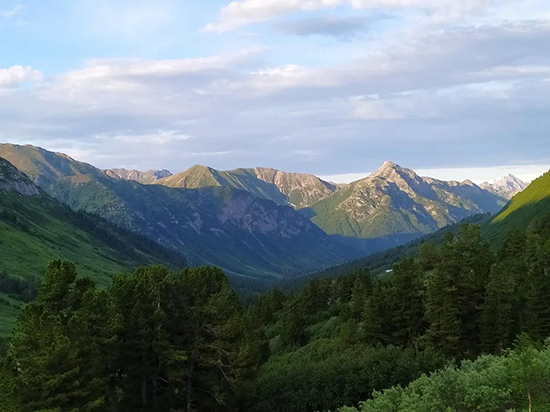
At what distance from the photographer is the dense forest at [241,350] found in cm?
3484

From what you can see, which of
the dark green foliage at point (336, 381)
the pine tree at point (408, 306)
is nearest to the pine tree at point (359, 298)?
the pine tree at point (408, 306)

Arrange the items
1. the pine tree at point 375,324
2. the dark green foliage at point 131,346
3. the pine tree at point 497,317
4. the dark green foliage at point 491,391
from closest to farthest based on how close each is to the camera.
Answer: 1. the dark green foliage at point 491,391
2. the dark green foliage at point 131,346
3. the pine tree at point 497,317
4. the pine tree at point 375,324

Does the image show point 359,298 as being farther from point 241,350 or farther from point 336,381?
point 241,350

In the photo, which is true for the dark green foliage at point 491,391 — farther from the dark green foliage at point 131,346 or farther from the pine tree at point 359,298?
the pine tree at point 359,298

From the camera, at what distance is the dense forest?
3484cm

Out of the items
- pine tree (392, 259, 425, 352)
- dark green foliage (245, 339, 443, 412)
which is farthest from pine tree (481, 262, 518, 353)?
pine tree (392, 259, 425, 352)

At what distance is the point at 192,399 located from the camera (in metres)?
52.9

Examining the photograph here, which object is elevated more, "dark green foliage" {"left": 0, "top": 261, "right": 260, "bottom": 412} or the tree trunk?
"dark green foliage" {"left": 0, "top": 261, "right": 260, "bottom": 412}

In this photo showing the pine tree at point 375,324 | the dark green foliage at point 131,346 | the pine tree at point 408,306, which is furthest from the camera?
the pine tree at point 375,324

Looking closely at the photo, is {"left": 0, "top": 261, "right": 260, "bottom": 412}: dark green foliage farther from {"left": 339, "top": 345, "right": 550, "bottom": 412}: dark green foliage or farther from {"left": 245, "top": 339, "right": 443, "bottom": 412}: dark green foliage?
{"left": 339, "top": 345, "right": 550, "bottom": 412}: dark green foliage

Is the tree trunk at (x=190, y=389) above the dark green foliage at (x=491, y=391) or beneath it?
beneath

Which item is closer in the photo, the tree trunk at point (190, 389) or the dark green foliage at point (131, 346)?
the dark green foliage at point (131, 346)

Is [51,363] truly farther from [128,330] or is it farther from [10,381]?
[128,330]

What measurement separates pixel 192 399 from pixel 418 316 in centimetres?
Answer: 4136
